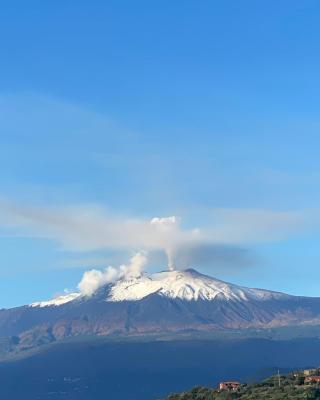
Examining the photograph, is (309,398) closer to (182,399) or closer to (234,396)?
(234,396)

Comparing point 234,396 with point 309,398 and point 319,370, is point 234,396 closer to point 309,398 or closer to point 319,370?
point 309,398

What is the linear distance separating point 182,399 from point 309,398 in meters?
25.3

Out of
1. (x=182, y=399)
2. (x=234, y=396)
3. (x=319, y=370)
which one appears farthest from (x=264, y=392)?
(x=319, y=370)

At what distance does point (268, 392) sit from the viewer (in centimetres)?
12644

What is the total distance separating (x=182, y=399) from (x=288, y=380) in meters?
18.8

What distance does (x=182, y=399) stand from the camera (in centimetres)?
13512

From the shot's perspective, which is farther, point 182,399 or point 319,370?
point 319,370

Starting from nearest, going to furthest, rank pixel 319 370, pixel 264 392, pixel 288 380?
pixel 264 392
pixel 288 380
pixel 319 370

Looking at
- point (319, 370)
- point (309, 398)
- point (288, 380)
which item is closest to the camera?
point (309, 398)

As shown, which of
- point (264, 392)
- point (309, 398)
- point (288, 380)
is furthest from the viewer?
point (288, 380)

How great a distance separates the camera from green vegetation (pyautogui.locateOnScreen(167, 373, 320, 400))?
393 feet

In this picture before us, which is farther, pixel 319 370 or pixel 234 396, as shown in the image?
pixel 319 370

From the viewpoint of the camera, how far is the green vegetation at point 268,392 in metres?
120

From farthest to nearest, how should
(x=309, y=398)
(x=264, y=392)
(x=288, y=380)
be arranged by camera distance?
(x=288, y=380)
(x=264, y=392)
(x=309, y=398)
